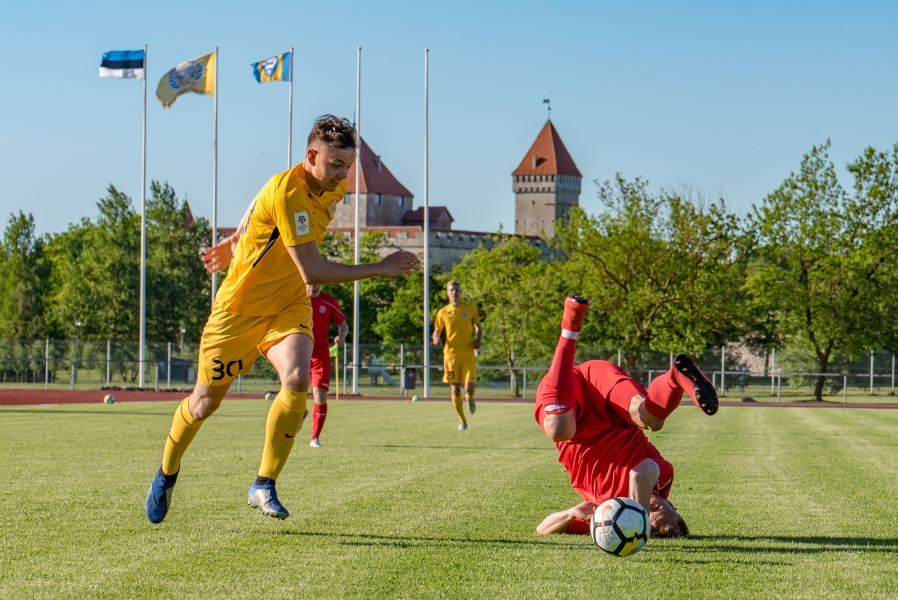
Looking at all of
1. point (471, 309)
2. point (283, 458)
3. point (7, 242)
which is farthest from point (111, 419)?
point (7, 242)

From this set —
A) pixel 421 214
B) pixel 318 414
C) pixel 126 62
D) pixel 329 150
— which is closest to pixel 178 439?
pixel 329 150

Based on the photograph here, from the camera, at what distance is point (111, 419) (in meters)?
17.9

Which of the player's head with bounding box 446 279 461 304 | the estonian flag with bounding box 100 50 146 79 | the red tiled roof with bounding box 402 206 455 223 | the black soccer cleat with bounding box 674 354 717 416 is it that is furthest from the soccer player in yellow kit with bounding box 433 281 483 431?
the red tiled roof with bounding box 402 206 455 223

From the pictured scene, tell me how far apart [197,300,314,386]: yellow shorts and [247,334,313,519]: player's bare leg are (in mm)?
75

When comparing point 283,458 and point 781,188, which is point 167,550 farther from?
point 781,188

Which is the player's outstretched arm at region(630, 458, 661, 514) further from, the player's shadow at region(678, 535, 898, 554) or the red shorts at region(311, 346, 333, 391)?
the red shorts at region(311, 346, 333, 391)

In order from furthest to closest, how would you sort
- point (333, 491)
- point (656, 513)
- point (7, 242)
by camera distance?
point (7, 242), point (333, 491), point (656, 513)

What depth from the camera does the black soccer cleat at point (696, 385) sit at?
204 inches

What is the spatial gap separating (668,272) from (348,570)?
44.1 meters

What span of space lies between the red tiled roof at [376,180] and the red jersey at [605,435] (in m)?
132

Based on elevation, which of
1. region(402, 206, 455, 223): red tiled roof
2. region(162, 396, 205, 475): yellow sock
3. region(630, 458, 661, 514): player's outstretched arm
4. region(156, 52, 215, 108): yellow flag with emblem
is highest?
region(402, 206, 455, 223): red tiled roof

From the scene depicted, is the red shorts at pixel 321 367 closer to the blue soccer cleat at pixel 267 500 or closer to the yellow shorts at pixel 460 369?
the yellow shorts at pixel 460 369

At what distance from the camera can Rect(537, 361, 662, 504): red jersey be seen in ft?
19.8

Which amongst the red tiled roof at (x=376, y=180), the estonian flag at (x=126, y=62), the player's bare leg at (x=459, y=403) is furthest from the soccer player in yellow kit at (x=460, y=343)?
the red tiled roof at (x=376, y=180)
